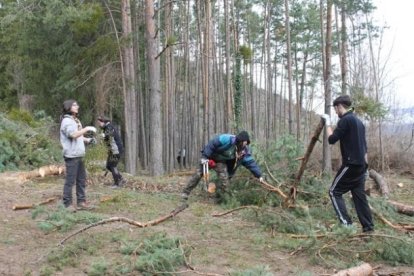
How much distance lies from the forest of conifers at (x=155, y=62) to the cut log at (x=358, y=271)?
25.5 feet

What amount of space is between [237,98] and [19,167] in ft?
50.5

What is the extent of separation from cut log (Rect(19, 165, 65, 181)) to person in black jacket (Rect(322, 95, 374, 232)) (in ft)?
22.8

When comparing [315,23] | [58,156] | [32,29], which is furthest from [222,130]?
[58,156]

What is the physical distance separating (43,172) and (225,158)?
478 centimetres

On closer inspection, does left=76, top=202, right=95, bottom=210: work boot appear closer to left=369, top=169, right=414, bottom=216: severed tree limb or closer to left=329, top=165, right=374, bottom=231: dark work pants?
left=329, top=165, right=374, bottom=231: dark work pants

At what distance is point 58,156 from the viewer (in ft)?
44.4

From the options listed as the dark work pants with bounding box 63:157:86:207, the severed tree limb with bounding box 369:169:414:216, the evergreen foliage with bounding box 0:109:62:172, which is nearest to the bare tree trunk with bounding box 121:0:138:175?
the evergreen foliage with bounding box 0:109:62:172

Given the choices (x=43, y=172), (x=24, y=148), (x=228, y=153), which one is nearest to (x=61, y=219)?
(x=228, y=153)

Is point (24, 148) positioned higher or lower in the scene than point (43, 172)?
higher

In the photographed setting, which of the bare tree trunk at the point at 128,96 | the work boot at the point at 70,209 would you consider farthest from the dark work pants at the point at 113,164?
the bare tree trunk at the point at 128,96

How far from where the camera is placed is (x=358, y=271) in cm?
516

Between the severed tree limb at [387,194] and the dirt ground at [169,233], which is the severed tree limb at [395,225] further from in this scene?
the dirt ground at [169,233]

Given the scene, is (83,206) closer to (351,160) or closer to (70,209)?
(70,209)

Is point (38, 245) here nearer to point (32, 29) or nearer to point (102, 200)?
point (102, 200)
